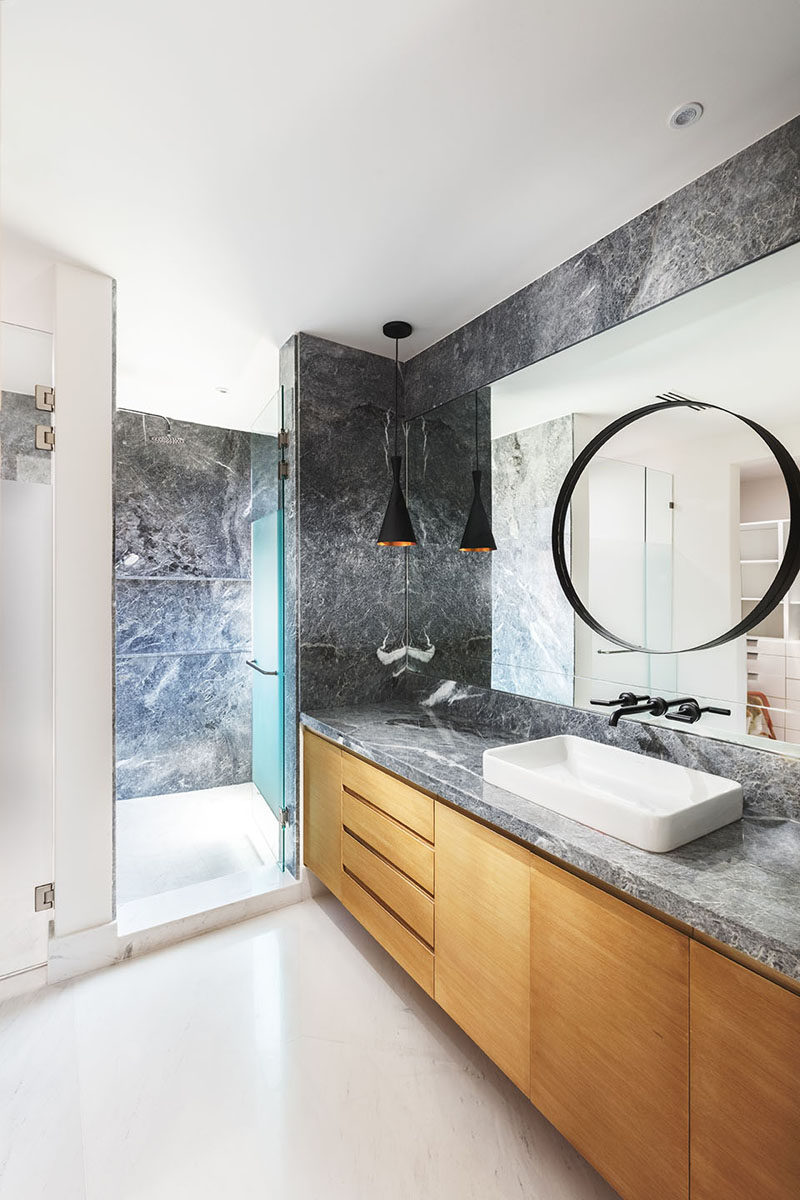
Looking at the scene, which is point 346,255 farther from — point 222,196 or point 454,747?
point 454,747

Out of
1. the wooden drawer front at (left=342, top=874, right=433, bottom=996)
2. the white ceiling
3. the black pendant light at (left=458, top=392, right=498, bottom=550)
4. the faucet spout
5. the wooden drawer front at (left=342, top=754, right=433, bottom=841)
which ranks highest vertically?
the white ceiling

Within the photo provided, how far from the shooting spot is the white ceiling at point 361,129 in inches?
46.3

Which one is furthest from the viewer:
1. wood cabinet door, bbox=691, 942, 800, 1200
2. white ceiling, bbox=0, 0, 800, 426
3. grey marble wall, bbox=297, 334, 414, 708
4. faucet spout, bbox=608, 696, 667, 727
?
grey marble wall, bbox=297, 334, 414, 708

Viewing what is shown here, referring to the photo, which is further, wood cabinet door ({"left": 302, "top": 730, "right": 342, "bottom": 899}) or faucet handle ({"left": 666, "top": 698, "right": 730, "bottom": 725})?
wood cabinet door ({"left": 302, "top": 730, "right": 342, "bottom": 899})

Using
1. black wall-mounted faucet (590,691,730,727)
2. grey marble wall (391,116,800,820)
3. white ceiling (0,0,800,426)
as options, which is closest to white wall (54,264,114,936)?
white ceiling (0,0,800,426)

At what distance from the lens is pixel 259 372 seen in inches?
116

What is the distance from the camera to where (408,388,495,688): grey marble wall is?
93.7 inches

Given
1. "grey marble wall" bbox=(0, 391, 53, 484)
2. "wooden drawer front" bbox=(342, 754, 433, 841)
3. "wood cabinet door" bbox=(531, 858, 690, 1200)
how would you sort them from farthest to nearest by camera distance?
1. "grey marble wall" bbox=(0, 391, 53, 484)
2. "wooden drawer front" bbox=(342, 754, 433, 841)
3. "wood cabinet door" bbox=(531, 858, 690, 1200)

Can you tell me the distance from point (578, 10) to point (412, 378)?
1639 millimetres

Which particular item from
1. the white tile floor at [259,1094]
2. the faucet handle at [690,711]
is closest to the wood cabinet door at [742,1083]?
the white tile floor at [259,1094]

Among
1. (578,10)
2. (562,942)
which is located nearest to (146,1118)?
(562,942)

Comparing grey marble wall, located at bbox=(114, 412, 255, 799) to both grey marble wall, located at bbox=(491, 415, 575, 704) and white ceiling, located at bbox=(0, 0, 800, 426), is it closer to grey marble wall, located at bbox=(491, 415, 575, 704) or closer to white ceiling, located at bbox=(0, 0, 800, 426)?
white ceiling, located at bbox=(0, 0, 800, 426)

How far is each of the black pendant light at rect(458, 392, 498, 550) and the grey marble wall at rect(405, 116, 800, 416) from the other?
0.39 metres

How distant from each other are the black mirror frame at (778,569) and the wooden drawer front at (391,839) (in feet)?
2.92
